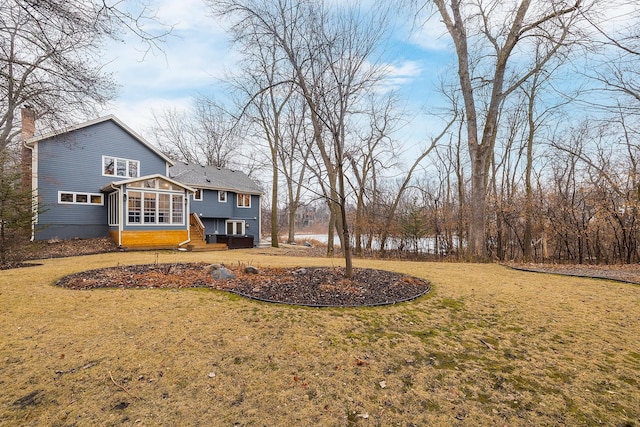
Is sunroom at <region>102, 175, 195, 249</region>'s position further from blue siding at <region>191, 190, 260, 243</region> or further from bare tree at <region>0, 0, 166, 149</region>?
bare tree at <region>0, 0, 166, 149</region>

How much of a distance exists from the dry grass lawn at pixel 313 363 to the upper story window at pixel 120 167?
12.6 m

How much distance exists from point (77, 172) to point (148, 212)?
13.6ft

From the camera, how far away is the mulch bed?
14.2ft

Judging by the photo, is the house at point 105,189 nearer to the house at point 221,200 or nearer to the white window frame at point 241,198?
the house at point 221,200

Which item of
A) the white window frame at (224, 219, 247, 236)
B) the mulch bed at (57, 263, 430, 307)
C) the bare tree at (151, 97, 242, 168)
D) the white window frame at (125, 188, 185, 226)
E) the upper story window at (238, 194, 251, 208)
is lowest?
the mulch bed at (57, 263, 430, 307)

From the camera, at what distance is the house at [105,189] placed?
41.7 feet

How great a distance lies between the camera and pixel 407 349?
2.80 meters

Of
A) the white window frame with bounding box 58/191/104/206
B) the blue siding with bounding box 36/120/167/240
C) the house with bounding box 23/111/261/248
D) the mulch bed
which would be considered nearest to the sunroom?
the house with bounding box 23/111/261/248

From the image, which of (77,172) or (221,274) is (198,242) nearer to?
(77,172)

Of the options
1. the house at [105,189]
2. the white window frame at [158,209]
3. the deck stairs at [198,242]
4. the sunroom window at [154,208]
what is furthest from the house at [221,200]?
the sunroom window at [154,208]

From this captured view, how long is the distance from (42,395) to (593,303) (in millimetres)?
6579

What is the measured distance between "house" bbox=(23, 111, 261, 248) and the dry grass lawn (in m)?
9.62

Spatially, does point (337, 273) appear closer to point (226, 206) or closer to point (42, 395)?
point (42, 395)

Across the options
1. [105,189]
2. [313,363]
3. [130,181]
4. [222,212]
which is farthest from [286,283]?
[222,212]
